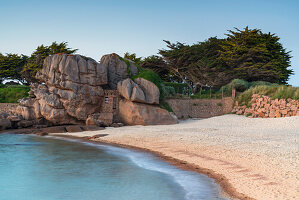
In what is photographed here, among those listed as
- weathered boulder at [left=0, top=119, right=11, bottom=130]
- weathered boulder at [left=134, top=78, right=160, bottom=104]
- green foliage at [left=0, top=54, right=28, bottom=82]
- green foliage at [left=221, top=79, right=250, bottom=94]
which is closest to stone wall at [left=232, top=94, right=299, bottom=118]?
green foliage at [left=221, top=79, right=250, bottom=94]

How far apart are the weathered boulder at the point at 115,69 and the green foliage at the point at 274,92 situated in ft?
36.4

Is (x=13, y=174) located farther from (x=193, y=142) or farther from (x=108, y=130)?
(x=108, y=130)

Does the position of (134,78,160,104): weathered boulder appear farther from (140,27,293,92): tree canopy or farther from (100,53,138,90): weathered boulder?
(140,27,293,92): tree canopy

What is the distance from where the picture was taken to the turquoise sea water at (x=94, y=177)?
28.0 ft

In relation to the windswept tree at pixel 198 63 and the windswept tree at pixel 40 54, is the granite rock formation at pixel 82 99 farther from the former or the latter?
the windswept tree at pixel 40 54

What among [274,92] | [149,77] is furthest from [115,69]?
[274,92]

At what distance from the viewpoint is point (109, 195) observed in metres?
8.59

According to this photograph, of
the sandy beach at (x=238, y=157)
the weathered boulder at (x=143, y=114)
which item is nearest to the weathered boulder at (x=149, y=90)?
the weathered boulder at (x=143, y=114)

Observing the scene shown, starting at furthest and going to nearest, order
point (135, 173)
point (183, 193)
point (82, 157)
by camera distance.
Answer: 1. point (82, 157)
2. point (135, 173)
3. point (183, 193)

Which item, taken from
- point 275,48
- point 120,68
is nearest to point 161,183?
point 120,68

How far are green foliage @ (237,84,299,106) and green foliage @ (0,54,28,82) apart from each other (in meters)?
33.7

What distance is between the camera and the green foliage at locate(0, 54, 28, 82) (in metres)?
44.3

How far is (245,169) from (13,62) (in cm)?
4421

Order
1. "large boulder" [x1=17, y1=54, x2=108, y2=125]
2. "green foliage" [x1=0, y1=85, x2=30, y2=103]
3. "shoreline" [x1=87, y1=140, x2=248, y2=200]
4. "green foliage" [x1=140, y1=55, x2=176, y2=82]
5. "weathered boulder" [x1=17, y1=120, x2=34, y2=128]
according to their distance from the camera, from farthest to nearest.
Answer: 1. "green foliage" [x1=140, y1=55, x2=176, y2=82]
2. "green foliage" [x1=0, y1=85, x2=30, y2=103]
3. "weathered boulder" [x1=17, y1=120, x2=34, y2=128]
4. "large boulder" [x1=17, y1=54, x2=108, y2=125]
5. "shoreline" [x1=87, y1=140, x2=248, y2=200]
